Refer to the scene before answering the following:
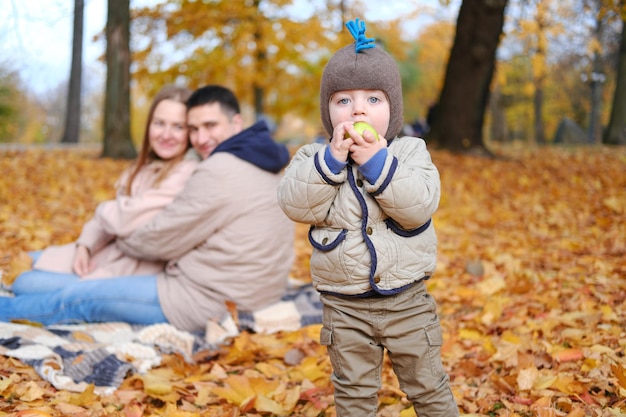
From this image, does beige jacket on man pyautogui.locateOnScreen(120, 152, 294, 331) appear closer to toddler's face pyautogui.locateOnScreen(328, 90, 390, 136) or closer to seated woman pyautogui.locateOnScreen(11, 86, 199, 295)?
seated woman pyautogui.locateOnScreen(11, 86, 199, 295)

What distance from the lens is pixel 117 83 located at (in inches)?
406

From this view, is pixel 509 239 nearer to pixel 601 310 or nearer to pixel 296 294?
pixel 601 310

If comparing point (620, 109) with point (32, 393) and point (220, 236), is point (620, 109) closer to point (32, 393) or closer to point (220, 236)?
point (220, 236)

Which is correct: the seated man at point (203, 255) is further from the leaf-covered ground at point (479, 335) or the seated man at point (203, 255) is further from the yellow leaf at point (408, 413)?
the yellow leaf at point (408, 413)

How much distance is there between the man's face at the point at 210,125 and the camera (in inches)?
146

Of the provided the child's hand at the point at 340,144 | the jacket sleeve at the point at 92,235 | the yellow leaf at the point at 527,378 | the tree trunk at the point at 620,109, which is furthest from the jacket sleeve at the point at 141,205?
the tree trunk at the point at 620,109

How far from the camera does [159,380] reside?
283 centimetres

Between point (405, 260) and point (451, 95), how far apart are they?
9080 mm

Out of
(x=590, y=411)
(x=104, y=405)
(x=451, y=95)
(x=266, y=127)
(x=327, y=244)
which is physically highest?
(x=451, y=95)

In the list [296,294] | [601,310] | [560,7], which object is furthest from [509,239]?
Result: [560,7]

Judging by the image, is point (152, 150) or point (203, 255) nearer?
point (203, 255)

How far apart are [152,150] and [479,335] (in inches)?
92.9

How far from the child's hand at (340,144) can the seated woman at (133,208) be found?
6.85ft

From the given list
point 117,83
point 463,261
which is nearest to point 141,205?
point 463,261
